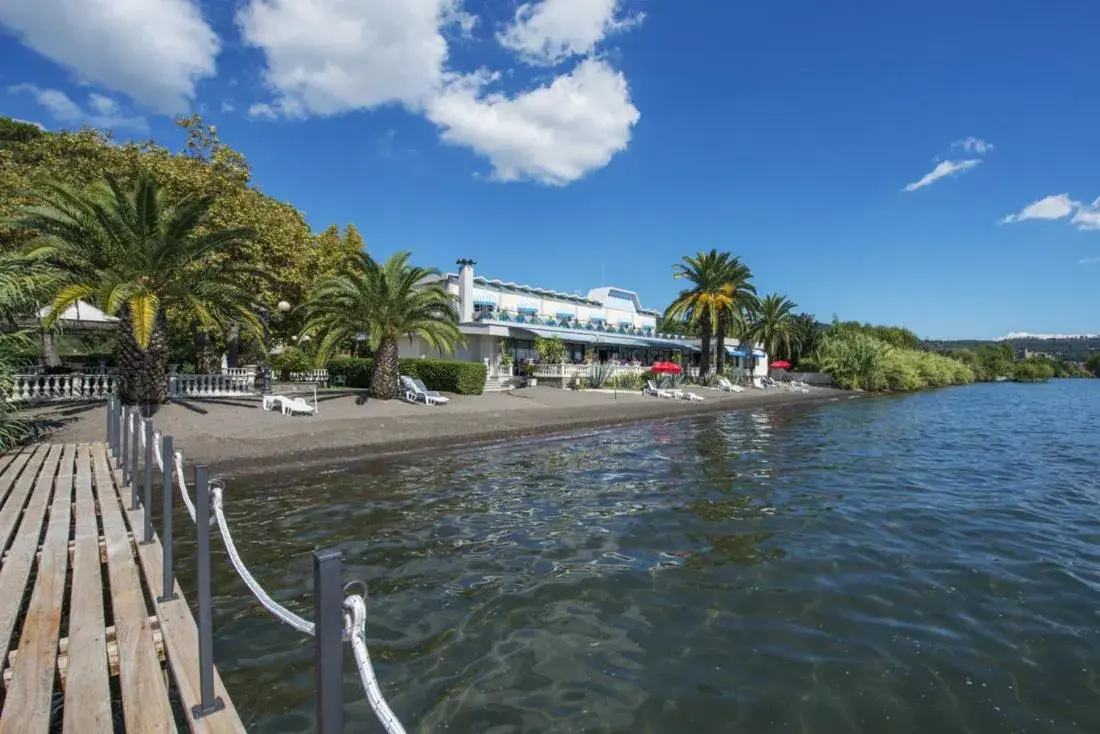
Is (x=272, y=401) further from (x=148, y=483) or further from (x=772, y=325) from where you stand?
(x=772, y=325)

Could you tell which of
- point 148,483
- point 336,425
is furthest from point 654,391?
point 148,483

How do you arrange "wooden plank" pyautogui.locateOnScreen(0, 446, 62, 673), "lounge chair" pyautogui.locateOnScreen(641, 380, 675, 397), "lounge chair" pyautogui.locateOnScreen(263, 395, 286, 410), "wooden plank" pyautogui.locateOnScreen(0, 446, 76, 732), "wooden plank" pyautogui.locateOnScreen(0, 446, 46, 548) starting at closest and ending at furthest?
"wooden plank" pyautogui.locateOnScreen(0, 446, 76, 732), "wooden plank" pyautogui.locateOnScreen(0, 446, 62, 673), "wooden plank" pyautogui.locateOnScreen(0, 446, 46, 548), "lounge chair" pyautogui.locateOnScreen(263, 395, 286, 410), "lounge chair" pyautogui.locateOnScreen(641, 380, 675, 397)

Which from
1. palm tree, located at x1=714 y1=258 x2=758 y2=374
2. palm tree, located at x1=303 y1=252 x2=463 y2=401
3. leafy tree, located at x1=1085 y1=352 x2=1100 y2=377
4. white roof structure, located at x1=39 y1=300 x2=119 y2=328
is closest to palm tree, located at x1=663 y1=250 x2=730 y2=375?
palm tree, located at x1=714 y1=258 x2=758 y2=374

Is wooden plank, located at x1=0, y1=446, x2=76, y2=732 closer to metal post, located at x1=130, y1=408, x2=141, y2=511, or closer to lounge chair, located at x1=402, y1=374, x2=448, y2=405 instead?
metal post, located at x1=130, y1=408, x2=141, y2=511

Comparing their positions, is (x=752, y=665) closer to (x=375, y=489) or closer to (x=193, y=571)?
(x=193, y=571)

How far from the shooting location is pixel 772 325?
54.2 metres

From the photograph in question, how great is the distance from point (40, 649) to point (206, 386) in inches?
778

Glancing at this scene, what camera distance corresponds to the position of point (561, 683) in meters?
4.32

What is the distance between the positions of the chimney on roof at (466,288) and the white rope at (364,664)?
114 ft

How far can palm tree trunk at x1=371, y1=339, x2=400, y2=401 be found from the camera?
21.5m

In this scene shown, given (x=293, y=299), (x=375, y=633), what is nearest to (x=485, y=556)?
(x=375, y=633)

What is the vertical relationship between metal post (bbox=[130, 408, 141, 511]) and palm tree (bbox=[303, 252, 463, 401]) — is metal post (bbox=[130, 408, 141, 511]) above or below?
below

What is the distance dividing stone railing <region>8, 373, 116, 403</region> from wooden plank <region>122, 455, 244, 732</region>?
1608 cm

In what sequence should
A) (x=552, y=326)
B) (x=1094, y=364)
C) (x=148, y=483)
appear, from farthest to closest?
1. (x=1094, y=364)
2. (x=552, y=326)
3. (x=148, y=483)
